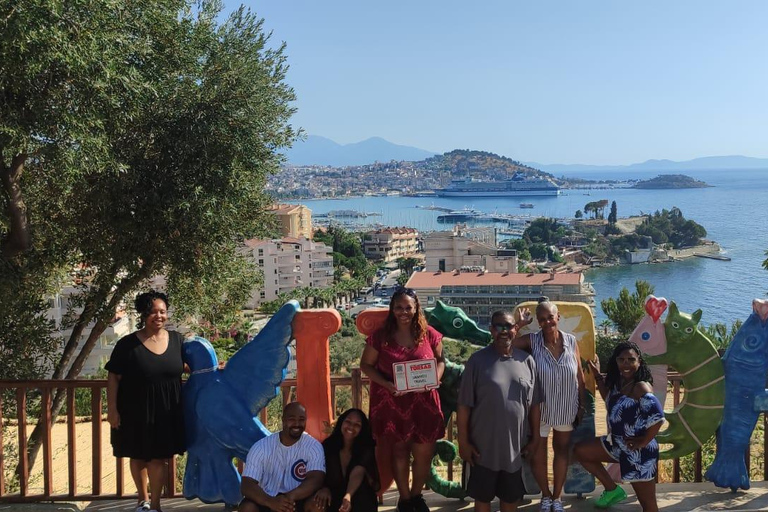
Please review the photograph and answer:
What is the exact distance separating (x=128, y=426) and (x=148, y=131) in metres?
3.19

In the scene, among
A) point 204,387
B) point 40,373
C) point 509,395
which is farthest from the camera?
point 40,373

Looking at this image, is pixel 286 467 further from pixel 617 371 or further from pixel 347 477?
pixel 617 371

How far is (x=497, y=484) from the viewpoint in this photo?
3.64 meters

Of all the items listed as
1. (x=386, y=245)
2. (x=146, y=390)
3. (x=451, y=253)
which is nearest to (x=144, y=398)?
(x=146, y=390)

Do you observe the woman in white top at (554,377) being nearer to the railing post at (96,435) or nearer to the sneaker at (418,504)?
the sneaker at (418,504)

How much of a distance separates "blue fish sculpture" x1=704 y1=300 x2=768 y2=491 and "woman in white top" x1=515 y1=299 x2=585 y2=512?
1.12m

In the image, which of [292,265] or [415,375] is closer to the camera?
[415,375]

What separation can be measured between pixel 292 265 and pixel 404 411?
195 ft

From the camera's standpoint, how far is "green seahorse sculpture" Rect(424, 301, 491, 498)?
13.6 ft

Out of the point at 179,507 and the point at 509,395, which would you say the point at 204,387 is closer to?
the point at 179,507

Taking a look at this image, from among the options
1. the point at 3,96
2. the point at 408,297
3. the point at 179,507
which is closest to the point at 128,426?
the point at 179,507

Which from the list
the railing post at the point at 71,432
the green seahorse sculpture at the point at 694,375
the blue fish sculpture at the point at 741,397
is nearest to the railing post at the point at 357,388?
the railing post at the point at 71,432

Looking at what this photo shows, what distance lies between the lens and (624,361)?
147 inches

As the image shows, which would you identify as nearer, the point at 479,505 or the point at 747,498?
the point at 479,505
